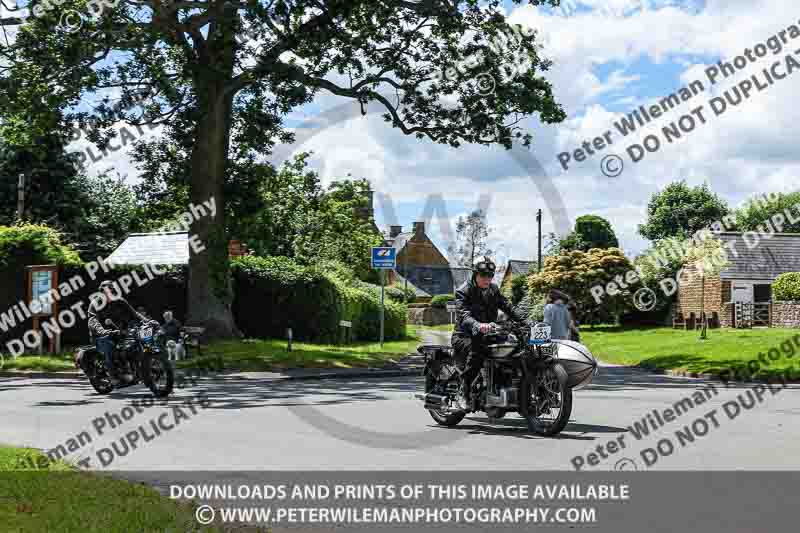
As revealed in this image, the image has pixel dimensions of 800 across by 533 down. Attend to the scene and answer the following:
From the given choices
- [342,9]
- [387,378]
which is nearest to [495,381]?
[387,378]

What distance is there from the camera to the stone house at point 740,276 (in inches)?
2050

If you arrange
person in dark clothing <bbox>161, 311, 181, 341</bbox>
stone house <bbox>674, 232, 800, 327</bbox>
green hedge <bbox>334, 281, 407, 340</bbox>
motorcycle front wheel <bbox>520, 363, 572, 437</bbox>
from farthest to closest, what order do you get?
stone house <bbox>674, 232, 800, 327</bbox>, green hedge <bbox>334, 281, 407, 340</bbox>, person in dark clothing <bbox>161, 311, 181, 341</bbox>, motorcycle front wheel <bbox>520, 363, 572, 437</bbox>

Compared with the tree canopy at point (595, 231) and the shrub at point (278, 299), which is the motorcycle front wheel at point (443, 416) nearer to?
the shrub at point (278, 299)

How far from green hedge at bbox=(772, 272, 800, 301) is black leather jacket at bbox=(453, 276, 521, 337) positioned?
36882 mm

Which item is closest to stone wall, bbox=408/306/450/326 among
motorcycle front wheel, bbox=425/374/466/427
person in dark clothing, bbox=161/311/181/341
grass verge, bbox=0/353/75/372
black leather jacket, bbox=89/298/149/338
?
person in dark clothing, bbox=161/311/181/341

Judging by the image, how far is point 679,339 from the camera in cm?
3869

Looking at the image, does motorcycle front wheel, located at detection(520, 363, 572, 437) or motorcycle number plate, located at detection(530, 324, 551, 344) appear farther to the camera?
motorcycle number plate, located at detection(530, 324, 551, 344)

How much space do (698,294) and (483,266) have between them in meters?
46.0

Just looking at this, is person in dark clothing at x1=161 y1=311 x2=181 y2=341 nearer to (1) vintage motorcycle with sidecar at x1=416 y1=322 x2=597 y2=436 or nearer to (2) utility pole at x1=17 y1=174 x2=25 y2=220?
(1) vintage motorcycle with sidecar at x1=416 y1=322 x2=597 y2=436

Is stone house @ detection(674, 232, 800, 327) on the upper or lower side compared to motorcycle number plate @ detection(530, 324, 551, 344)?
upper

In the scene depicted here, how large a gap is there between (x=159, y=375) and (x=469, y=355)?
22.2 feet

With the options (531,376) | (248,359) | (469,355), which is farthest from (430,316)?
(531,376)

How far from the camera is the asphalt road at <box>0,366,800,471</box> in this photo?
9180 mm

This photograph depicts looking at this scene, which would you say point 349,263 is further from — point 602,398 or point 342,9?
point 602,398
